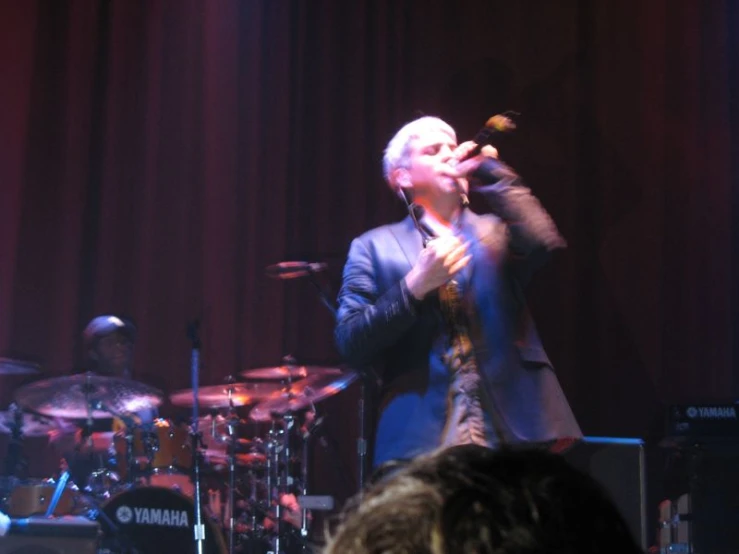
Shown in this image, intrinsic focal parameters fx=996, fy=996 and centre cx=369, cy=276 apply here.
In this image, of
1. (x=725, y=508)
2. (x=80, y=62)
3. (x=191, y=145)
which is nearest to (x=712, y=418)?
(x=725, y=508)

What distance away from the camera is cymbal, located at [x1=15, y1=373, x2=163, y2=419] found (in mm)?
4066

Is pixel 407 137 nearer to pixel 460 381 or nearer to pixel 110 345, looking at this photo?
pixel 460 381

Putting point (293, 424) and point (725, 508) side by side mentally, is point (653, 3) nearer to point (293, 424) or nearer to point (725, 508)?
point (725, 508)

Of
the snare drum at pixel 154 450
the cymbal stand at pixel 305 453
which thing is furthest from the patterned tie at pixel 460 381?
the cymbal stand at pixel 305 453

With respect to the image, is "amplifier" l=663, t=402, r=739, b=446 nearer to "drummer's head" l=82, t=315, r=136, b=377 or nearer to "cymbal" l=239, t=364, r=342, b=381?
"cymbal" l=239, t=364, r=342, b=381

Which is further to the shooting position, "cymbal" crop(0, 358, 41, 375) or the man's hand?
"cymbal" crop(0, 358, 41, 375)

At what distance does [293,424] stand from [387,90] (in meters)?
1.70

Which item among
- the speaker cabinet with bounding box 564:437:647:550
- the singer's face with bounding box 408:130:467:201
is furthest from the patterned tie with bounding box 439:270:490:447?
the speaker cabinet with bounding box 564:437:647:550

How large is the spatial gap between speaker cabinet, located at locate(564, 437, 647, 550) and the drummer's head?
2721 mm

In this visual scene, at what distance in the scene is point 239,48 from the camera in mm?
5094

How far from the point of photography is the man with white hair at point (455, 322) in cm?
212

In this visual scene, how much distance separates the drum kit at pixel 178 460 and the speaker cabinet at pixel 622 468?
1657 millimetres

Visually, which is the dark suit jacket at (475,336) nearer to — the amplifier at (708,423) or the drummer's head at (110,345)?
the amplifier at (708,423)

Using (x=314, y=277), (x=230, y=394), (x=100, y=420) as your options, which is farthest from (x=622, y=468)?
(x=100, y=420)
